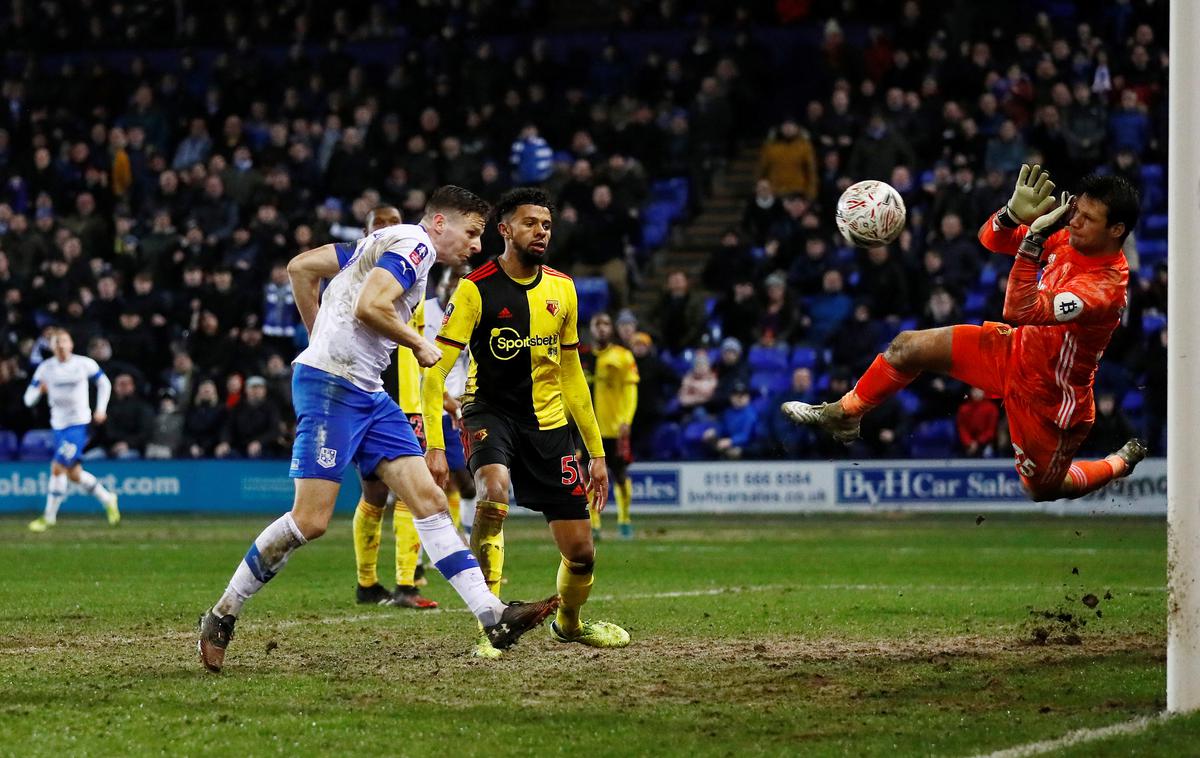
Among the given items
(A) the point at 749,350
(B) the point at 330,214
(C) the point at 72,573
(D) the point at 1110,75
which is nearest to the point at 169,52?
(B) the point at 330,214

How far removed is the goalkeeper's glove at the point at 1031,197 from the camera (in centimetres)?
960

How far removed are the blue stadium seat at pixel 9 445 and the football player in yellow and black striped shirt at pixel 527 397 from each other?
19542 millimetres

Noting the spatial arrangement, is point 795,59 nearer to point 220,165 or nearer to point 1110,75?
point 1110,75

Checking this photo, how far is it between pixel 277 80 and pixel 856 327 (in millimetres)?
14128

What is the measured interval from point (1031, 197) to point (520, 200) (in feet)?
9.60

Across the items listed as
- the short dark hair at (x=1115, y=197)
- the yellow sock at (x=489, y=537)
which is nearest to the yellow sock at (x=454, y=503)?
the yellow sock at (x=489, y=537)

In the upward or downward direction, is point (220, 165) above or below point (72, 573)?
above

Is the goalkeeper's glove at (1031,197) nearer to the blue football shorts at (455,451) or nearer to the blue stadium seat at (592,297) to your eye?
the blue football shorts at (455,451)

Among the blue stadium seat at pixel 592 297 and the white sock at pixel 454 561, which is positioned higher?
the blue stadium seat at pixel 592 297

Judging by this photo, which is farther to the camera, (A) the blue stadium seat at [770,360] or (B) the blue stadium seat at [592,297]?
(B) the blue stadium seat at [592,297]

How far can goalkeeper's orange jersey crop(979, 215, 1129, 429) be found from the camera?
953 centimetres

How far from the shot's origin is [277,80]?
108 feet

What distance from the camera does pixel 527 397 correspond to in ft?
32.7

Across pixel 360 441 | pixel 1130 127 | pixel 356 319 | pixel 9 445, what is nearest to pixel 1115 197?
pixel 356 319
